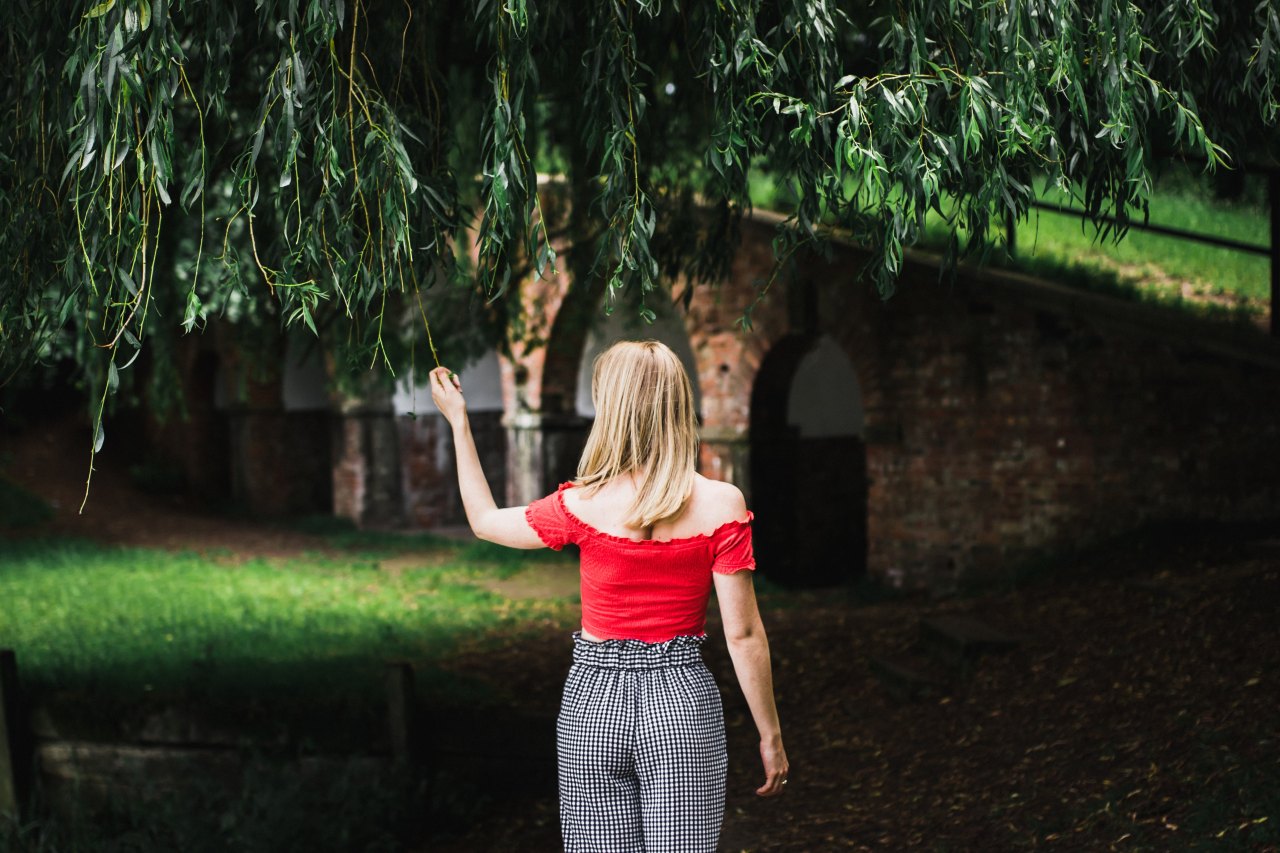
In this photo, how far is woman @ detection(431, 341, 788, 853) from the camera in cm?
287

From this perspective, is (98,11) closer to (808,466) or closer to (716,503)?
(716,503)

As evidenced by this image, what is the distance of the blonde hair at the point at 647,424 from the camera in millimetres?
2822

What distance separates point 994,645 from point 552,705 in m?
2.68

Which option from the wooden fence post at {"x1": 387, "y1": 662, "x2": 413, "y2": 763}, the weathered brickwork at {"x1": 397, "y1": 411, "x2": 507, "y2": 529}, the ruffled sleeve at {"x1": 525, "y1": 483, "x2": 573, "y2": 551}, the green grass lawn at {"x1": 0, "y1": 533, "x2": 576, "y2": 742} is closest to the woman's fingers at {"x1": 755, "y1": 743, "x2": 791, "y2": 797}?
the ruffled sleeve at {"x1": 525, "y1": 483, "x2": 573, "y2": 551}

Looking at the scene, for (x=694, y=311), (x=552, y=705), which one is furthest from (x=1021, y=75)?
(x=694, y=311)

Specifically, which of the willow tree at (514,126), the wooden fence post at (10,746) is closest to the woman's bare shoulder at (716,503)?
the willow tree at (514,126)

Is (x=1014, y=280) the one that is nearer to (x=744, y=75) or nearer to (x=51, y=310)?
(x=744, y=75)

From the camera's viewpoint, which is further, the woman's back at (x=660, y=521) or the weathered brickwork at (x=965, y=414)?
the weathered brickwork at (x=965, y=414)

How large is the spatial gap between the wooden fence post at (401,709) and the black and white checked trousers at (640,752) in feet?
11.0

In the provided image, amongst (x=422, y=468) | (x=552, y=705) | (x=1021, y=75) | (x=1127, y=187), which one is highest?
(x=1021, y=75)

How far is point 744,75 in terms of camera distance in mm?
3811

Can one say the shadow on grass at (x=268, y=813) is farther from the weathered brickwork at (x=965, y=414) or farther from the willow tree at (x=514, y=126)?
the weathered brickwork at (x=965, y=414)

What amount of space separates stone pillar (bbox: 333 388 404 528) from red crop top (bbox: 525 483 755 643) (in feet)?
48.5

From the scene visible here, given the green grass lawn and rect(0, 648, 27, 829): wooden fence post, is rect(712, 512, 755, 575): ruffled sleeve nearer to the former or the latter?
the green grass lawn
